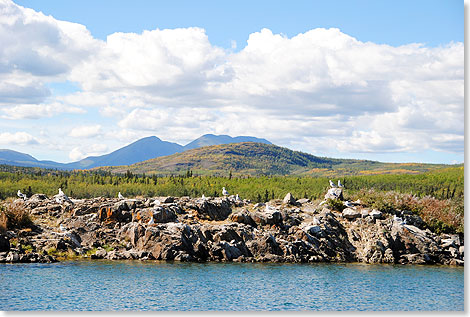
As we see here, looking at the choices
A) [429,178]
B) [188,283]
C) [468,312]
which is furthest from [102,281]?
[429,178]

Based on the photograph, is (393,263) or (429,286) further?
(393,263)

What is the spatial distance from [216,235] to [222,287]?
1404 centimetres

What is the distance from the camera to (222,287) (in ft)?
112

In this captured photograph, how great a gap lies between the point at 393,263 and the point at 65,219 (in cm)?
3448

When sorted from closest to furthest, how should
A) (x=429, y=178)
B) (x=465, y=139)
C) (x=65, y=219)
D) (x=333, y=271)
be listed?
(x=465, y=139)
(x=333, y=271)
(x=65, y=219)
(x=429, y=178)

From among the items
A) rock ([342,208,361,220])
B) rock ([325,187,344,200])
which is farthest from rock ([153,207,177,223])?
rock ([325,187,344,200])

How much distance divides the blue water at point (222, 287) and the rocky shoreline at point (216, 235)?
2.74m

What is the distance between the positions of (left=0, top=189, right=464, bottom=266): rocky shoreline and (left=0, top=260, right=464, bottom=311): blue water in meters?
2.74

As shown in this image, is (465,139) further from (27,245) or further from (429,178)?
(429,178)

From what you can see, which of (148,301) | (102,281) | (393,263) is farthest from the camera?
(393,263)

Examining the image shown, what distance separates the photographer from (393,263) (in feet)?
161

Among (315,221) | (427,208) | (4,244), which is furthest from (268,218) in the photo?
(4,244)

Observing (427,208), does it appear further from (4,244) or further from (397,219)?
(4,244)

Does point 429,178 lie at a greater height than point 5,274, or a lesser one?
greater
